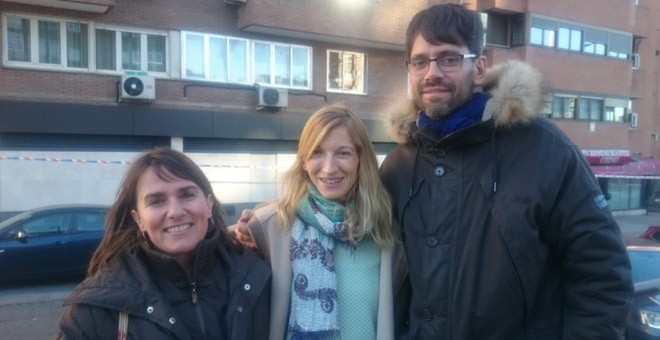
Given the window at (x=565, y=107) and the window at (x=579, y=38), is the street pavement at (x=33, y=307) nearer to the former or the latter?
the window at (x=565, y=107)

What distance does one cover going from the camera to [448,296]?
2.21 metres

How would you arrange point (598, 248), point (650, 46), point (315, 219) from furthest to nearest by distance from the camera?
1. point (650, 46)
2. point (315, 219)
3. point (598, 248)

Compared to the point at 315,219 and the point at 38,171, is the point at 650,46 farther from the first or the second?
the point at 315,219

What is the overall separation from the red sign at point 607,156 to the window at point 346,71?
9.64 m

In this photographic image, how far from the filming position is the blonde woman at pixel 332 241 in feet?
8.26

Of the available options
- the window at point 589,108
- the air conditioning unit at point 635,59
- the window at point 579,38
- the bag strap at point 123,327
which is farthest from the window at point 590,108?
the bag strap at point 123,327

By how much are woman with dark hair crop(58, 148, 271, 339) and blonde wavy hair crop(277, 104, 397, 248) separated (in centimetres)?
46

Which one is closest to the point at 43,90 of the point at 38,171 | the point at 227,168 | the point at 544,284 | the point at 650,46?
the point at 38,171

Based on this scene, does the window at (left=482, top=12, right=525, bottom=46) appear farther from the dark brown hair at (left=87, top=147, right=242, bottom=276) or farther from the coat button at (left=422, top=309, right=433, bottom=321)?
the dark brown hair at (left=87, top=147, right=242, bottom=276)

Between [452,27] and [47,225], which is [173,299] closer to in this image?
[452,27]

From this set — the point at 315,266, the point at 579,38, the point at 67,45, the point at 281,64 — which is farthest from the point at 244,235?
the point at 579,38

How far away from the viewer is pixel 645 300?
5.18m

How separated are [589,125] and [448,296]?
2293 centimetres

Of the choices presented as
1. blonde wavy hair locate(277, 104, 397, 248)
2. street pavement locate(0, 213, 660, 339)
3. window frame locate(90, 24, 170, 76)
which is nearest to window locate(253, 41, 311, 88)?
window frame locate(90, 24, 170, 76)
